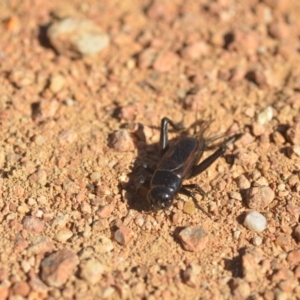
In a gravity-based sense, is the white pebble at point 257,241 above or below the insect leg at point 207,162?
below

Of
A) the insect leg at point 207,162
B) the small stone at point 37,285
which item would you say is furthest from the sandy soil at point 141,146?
the insect leg at point 207,162

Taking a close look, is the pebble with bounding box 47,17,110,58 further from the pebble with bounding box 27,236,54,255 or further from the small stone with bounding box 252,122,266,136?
the pebble with bounding box 27,236,54,255

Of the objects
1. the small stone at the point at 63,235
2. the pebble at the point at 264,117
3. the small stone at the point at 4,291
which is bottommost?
the small stone at the point at 4,291

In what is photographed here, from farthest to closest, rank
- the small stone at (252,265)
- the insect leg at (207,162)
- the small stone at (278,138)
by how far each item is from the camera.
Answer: the small stone at (278,138), the insect leg at (207,162), the small stone at (252,265)

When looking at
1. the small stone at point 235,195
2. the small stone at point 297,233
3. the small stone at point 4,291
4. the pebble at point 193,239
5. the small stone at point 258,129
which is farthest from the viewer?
the small stone at point 258,129

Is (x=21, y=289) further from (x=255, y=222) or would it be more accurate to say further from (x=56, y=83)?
(x=56, y=83)

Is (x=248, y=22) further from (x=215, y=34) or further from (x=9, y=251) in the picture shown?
(x=9, y=251)

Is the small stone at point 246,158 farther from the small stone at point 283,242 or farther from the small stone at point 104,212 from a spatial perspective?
the small stone at point 104,212
